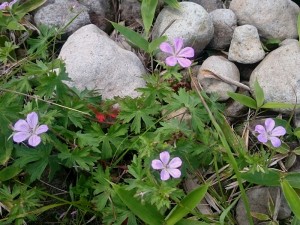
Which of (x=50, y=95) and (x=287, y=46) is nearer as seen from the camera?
(x=50, y=95)

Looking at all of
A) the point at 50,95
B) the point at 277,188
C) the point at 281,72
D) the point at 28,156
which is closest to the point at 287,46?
the point at 281,72

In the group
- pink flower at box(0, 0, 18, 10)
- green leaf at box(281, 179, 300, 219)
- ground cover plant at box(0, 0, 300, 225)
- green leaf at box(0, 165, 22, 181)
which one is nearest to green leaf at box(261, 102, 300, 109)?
ground cover plant at box(0, 0, 300, 225)

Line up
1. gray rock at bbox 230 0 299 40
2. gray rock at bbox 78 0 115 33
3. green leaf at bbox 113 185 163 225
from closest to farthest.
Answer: green leaf at bbox 113 185 163 225 → gray rock at bbox 230 0 299 40 → gray rock at bbox 78 0 115 33

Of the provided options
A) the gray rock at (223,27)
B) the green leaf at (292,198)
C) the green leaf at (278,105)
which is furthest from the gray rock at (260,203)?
the gray rock at (223,27)

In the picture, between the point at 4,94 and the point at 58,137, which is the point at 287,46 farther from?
the point at 4,94

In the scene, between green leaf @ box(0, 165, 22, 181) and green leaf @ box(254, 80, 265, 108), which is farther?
green leaf @ box(254, 80, 265, 108)

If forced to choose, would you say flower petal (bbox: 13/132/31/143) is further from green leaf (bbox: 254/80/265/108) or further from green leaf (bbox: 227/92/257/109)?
green leaf (bbox: 254/80/265/108)

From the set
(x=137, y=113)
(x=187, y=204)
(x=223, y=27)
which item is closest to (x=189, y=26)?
(x=223, y=27)
